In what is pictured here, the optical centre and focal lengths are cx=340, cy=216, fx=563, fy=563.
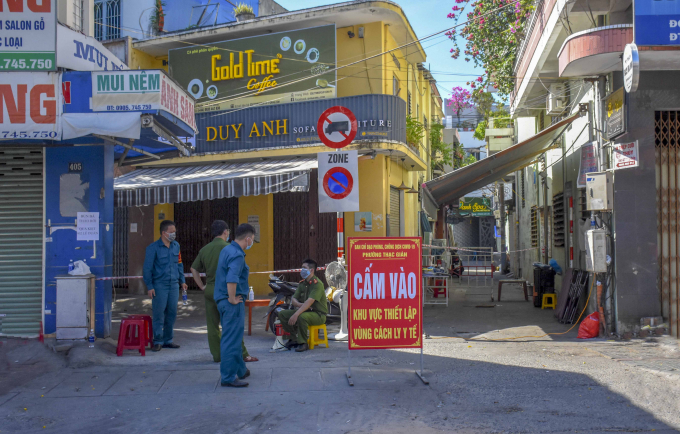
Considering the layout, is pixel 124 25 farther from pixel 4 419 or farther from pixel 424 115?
pixel 4 419

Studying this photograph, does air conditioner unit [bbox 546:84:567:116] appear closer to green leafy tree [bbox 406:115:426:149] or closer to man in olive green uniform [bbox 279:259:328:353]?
green leafy tree [bbox 406:115:426:149]

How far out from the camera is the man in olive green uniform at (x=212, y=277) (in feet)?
23.1

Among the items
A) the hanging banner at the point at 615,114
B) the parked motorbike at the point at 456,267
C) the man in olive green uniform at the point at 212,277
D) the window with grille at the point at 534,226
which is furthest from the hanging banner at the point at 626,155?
the parked motorbike at the point at 456,267

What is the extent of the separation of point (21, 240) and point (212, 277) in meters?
3.20

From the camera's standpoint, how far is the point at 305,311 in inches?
312

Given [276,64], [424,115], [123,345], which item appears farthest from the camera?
[424,115]

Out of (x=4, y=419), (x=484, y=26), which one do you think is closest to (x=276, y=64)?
(x=484, y=26)

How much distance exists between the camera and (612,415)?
16.6ft

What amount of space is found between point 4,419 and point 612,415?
5.49 m

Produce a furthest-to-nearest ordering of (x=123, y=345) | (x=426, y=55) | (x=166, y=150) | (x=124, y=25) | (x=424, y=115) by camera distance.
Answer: (x=424, y=115) → (x=426, y=55) → (x=124, y=25) → (x=166, y=150) → (x=123, y=345)

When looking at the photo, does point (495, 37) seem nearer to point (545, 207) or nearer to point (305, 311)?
point (545, 207)

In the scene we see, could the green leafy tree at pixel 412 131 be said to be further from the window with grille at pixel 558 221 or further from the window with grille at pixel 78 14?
the window with grille at pixel 78 14

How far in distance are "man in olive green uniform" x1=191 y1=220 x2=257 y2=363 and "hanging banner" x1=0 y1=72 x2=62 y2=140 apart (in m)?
2.46

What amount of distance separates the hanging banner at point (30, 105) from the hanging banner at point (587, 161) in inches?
319
